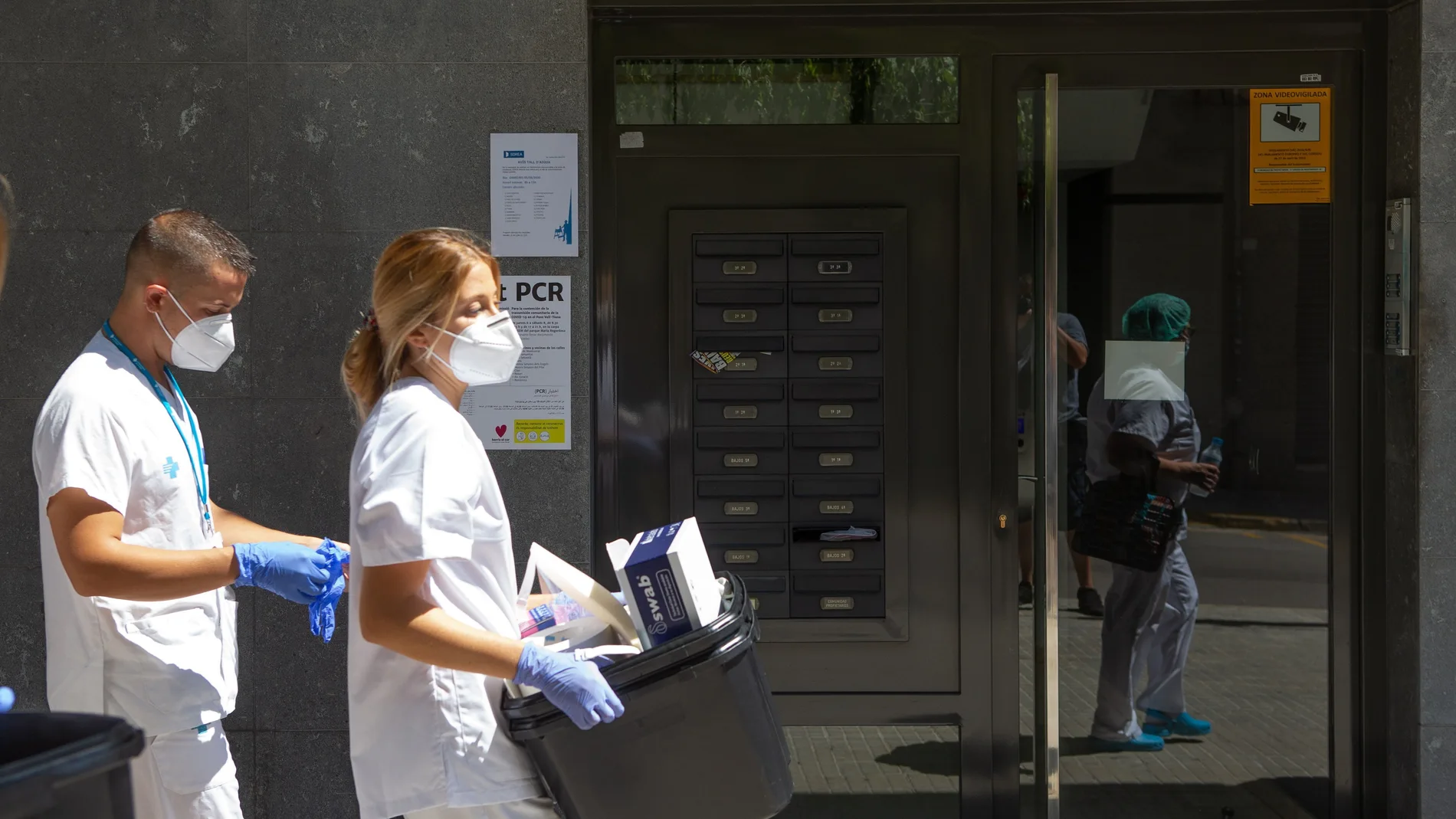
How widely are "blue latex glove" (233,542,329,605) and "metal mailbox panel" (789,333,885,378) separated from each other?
198 cm

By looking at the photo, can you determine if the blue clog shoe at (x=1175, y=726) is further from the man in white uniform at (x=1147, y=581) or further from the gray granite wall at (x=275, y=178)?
the gray granite wall at (x=275, y=178)

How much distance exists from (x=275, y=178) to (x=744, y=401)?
1745 millimetres

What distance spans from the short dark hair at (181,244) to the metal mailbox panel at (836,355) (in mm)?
1996

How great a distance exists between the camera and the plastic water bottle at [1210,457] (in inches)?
178

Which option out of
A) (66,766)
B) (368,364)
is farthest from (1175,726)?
(66,766)

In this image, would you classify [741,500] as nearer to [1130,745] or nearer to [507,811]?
[1130,745]

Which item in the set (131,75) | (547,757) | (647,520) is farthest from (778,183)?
(547,757)

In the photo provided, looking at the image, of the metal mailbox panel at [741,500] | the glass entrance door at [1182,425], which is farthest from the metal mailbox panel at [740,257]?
the glass entrance door at [1182,425]

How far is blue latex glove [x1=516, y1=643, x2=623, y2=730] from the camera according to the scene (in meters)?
2.25

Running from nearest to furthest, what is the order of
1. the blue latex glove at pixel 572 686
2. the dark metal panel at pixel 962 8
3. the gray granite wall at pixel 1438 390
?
1. the blue latex glove at pixel 572 686
2. the gray granite wall at pixel 1438 390
3. the dark metal panel at pixel 962 8

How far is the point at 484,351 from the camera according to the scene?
2.58 metres

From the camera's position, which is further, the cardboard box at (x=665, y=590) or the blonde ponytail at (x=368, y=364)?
the blonde ponytail at (x=368, y=364)

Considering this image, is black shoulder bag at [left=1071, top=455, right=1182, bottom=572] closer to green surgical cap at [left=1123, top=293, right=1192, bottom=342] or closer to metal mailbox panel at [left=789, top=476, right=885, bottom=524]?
green surgical cap at [left=1123, top=293, right=1192, bottom=342]

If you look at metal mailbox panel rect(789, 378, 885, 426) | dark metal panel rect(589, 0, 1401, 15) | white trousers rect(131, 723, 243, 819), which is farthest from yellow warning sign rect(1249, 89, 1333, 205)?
white trousers rect(131, 723, 243, 819)
